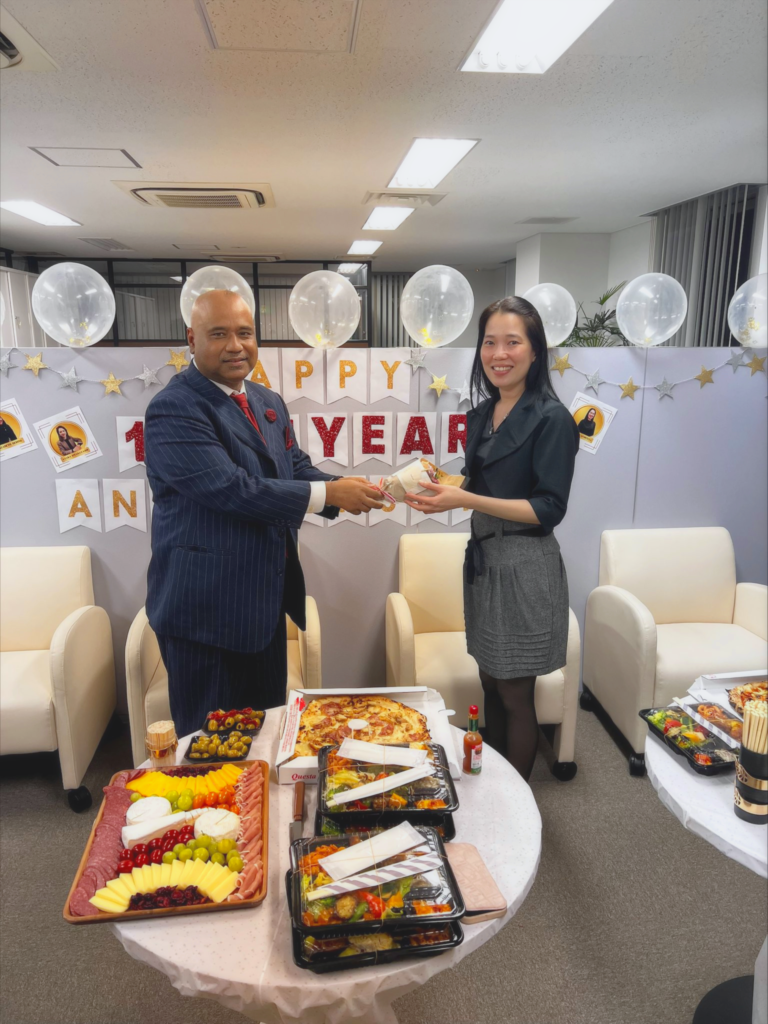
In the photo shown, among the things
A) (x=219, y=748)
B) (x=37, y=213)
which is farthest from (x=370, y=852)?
(x=37, y=213)

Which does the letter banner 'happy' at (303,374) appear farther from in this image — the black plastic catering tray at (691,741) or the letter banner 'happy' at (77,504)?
the black plastic catering tray at (691,741)

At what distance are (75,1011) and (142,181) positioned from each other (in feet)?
15.8

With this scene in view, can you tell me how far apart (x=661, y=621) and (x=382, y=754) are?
203cm

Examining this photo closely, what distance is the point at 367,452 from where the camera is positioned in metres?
2.81

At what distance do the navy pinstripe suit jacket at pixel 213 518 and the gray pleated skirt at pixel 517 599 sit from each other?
598 millimetres

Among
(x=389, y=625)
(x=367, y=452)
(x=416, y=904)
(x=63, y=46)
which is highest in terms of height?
(x=63, y=46)

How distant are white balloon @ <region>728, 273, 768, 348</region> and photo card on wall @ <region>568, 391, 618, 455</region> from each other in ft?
2.07

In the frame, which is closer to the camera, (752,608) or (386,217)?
(752,608)

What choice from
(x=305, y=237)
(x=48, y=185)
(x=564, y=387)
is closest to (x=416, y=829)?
(x=564, y=387)

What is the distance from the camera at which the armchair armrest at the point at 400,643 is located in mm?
2408

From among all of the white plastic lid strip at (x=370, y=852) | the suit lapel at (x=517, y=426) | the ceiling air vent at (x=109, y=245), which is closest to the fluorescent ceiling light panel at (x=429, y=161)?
the suit lapel at (x=517, y=426)

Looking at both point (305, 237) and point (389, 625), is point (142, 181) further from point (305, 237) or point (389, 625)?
point (389, 625)

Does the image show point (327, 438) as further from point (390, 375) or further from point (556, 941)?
point (556, 941)

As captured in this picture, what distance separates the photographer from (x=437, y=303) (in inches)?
101
